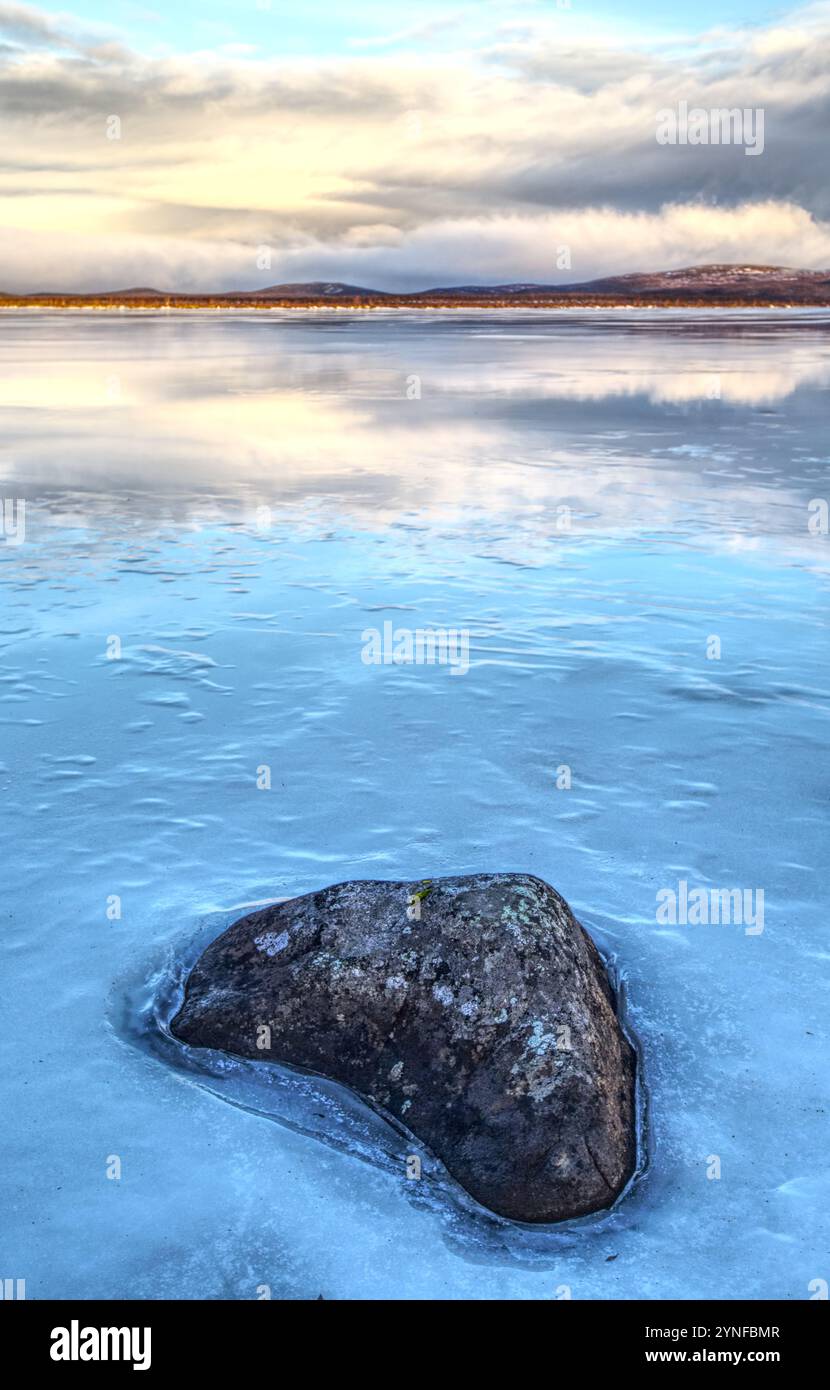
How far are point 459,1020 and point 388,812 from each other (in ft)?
7.33

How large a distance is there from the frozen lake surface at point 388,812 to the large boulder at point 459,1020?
0.39 feet

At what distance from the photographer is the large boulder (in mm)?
3727

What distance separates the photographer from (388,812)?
619 cm

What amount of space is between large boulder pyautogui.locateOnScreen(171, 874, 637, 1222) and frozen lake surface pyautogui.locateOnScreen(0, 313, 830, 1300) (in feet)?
0.39
